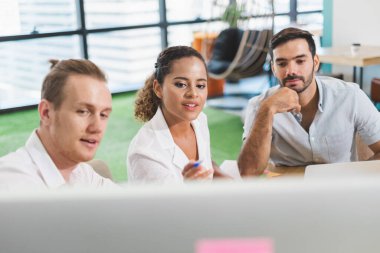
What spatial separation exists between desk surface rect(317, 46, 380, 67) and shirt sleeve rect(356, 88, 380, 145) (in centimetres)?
197

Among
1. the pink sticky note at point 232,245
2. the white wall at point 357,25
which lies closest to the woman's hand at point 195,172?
the pink sticky note at point 232,245

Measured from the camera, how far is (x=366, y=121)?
4.75 feet

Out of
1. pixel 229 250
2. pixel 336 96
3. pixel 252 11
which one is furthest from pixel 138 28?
pixel 229 250

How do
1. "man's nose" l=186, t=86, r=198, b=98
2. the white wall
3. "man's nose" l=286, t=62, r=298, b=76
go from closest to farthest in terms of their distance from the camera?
"man's nose" l=186, t=86, r=198, b=98, "man's nose" l=286, t=62, r=298, b=76, the white wall

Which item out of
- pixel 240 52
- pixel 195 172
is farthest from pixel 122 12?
pixel 195 172

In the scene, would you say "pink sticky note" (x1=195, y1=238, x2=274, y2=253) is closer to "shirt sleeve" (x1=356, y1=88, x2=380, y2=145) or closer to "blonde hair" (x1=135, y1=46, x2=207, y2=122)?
"blonde hair" (x1=135, y1=46, x2=207, y2=122)

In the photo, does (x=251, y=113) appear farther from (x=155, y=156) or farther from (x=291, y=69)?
(x=155, y=156)

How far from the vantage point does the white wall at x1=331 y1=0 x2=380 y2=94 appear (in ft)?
13.2

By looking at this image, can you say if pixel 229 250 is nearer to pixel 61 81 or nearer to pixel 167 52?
pixel 61 81

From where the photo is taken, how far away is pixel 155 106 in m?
1.25

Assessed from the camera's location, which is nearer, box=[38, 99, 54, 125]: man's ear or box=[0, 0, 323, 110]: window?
box=[38, 99, 54, 125]: man's ear

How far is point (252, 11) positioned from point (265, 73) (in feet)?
2.15

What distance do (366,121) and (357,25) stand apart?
292cm

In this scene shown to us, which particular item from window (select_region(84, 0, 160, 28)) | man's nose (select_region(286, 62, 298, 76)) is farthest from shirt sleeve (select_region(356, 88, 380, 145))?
window (select_region(84, 0, 160, 28))
